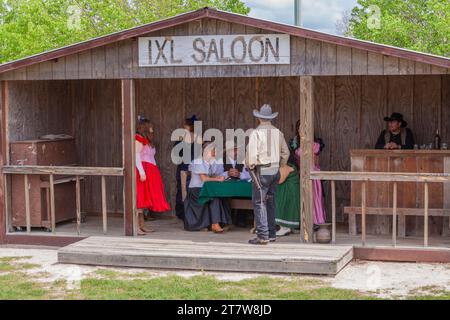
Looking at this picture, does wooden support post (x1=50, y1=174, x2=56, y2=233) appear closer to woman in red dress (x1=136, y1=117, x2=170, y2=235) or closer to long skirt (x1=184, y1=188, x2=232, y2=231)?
woman in red dress (x1=136, y1=117, x2=170, y2=235)

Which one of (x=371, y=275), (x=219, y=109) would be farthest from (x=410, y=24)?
(x=371, y=275)

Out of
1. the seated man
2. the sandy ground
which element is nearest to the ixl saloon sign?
the seated man

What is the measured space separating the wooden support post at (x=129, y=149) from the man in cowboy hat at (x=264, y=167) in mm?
1838

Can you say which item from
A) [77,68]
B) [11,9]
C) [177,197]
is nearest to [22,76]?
[77,68]

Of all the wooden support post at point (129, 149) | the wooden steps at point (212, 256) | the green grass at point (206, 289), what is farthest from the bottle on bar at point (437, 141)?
the wooden support post at point (129, 149)

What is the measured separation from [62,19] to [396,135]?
18.7 metres

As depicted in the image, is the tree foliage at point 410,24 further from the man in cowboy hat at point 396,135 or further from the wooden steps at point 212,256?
the wooden steps at point 212,256

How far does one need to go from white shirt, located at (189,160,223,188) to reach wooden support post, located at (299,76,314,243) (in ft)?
5.93

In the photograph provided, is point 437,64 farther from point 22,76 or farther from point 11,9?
point 11,9

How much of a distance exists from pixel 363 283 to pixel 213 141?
486 centimetres

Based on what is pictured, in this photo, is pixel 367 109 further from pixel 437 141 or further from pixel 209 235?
pixel 209 235

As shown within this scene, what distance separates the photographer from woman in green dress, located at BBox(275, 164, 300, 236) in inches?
496

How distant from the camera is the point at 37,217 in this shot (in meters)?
13.3

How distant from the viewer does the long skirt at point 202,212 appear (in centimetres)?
1305
